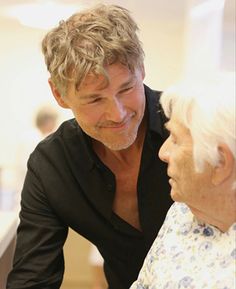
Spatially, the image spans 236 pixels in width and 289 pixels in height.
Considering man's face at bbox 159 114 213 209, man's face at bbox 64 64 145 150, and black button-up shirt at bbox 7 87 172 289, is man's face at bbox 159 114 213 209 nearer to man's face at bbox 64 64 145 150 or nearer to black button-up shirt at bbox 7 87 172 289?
man's face at bbox 64 64 145 150

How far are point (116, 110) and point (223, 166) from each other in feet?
1.24

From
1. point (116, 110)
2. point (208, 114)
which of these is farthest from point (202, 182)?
point (116, 110)

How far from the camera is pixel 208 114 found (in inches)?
31.5

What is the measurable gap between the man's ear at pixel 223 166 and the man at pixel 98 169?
0.36m

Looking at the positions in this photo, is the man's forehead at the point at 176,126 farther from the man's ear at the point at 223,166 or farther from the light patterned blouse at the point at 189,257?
the light patterned blouse at the point at 189,257

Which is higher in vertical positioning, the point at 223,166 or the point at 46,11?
the point at 46,11

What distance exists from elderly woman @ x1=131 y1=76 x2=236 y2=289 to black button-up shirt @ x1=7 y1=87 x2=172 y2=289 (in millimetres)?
304

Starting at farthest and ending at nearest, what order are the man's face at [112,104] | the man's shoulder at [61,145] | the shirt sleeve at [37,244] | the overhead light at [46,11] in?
1. the overhead light at [46,11]
2. the man's shoulder at [61,145]
3. the shirt sleeve at [37,244]
4. the man's face at [112,104]

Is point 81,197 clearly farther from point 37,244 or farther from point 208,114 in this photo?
point 208,114

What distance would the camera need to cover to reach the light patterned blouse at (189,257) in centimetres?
83

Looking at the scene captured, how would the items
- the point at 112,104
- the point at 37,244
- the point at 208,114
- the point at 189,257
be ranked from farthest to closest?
the point at 37,244
the point at 112,104
the point at 189,257
the point at 208,114

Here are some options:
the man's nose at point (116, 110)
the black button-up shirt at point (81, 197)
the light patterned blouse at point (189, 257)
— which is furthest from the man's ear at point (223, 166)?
the black button-up shirt at point (81, 197)

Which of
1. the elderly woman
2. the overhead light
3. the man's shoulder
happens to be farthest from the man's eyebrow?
the overhead light

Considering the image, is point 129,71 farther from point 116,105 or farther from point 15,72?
point 15,72
